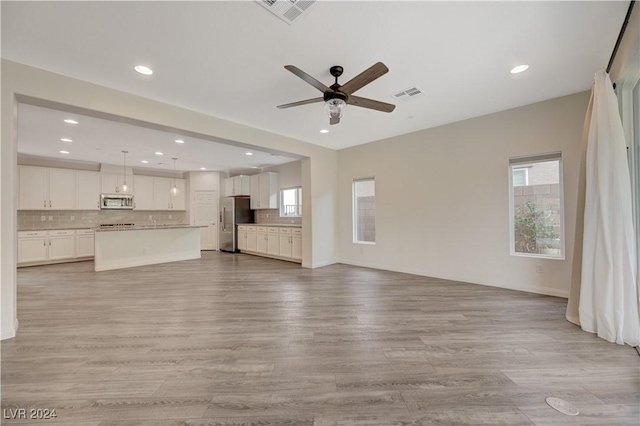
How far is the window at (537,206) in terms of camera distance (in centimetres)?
356

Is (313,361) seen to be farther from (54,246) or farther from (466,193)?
(54,246)

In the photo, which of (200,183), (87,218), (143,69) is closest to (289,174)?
(200,183)

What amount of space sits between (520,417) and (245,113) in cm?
432

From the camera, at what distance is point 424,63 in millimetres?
2584

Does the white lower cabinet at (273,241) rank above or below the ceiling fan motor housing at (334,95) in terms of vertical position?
below

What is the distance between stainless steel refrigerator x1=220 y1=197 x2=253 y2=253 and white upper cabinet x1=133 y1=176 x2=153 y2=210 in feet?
7.20

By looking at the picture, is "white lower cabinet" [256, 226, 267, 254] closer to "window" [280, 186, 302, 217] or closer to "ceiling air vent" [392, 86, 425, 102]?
"window" [280, 186, 302, 217]

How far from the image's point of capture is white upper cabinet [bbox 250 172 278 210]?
7648 mm

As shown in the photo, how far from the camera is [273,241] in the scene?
6.90 meters

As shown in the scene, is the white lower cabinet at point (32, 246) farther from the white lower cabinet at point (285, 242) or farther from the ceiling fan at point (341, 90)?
the ceiling fan at point (341, 90)

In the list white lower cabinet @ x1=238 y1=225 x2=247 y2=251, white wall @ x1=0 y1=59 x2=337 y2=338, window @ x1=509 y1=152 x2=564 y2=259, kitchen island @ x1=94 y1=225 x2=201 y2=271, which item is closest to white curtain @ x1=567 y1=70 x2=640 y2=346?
Result: window @ x1=509 y1=152 x2=564 y2=259

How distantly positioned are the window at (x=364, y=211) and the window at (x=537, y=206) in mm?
2509

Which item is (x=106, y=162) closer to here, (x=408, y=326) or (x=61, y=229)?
(x=61, y=229)

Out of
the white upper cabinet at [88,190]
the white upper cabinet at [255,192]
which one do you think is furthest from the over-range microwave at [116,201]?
the white upper cabinet at [255,192]
